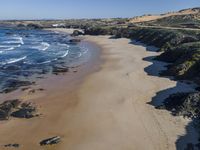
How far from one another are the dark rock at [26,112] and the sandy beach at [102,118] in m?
0.60

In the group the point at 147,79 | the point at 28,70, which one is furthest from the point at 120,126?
the point at 28,70

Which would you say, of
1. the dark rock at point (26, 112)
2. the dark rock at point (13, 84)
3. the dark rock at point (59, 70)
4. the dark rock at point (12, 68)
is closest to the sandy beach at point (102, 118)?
the dark rock at point (26, 112)

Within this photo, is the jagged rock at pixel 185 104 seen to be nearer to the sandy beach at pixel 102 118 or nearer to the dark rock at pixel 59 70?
the sandy beach at pixel 102 118

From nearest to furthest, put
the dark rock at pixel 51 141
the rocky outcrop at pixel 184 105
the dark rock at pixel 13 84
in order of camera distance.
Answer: the dark rock at pixel 51 141
the rocky outcrop at pixel 184 105
the dark rock at pixel 13 84

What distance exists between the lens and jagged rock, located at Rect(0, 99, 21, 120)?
70.5ft

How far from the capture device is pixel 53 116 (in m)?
21.5

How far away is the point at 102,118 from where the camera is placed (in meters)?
20.8

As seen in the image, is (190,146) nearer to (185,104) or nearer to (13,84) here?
(185,104)

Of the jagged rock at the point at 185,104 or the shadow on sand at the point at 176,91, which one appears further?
the jagged rock at the point at 185,104

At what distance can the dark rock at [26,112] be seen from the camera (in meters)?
21.5

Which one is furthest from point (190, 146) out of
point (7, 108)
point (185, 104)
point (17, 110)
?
point (7, 108)

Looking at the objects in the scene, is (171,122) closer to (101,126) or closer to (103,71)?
(101,126)

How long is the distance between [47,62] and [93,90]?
15.4 m

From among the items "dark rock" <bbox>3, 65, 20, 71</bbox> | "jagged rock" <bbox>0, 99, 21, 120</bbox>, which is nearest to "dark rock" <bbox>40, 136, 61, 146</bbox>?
"jagged rock" <bbox>0, 99, 21, 120</bbox>
